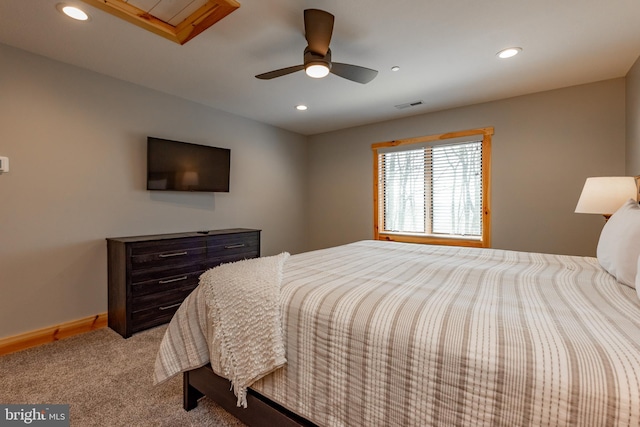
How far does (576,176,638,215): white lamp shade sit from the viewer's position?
2.17 m

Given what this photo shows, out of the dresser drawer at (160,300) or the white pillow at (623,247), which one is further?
the dresser drawer at (160,300)

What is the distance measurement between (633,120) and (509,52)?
1419mm

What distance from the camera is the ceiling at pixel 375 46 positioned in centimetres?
185

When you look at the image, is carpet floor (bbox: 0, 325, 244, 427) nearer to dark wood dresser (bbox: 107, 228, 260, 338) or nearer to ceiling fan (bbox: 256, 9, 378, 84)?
dark wood dresser (bbox: 107, 228, 260, 338)

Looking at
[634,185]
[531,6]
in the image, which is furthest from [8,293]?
[634,185]

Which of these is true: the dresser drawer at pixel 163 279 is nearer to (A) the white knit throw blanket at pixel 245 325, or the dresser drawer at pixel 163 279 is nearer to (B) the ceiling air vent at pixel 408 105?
(A) the white knit throw blanket at pixel 245 325

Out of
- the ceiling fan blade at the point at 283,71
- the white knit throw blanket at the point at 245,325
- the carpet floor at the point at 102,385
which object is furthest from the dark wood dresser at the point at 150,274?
the ceiling fan blade at the point at 283,71

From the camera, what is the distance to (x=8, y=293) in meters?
2.29

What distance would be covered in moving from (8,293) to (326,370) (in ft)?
9.44

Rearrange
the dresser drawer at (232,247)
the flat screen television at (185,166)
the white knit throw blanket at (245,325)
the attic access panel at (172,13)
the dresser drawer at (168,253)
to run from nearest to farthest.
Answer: the white knit throw blanket at (245,325), the attic access panel at (172,13), the dresser drawer at (168,253), the flat screen television at (185,166), the dresser drawer at (232,247)

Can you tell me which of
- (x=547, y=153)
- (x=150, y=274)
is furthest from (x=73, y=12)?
(x=547, y=153)

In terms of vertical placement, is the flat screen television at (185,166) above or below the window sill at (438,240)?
above

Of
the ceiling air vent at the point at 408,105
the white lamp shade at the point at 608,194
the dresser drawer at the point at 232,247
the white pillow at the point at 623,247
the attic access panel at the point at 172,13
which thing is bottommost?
the dresser drawer at the point at 232,247
